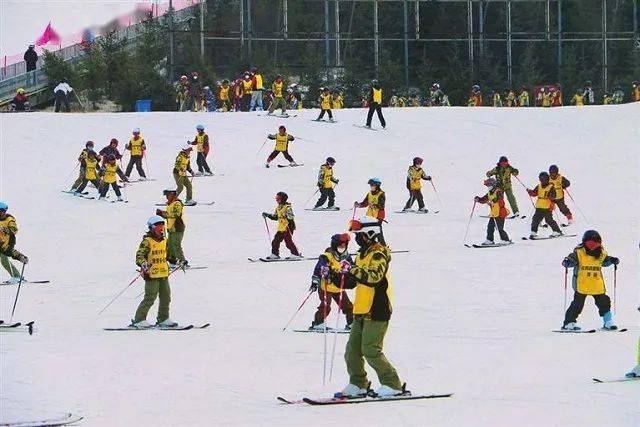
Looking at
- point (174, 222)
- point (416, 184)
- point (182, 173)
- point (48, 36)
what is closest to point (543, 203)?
point (416, 184)

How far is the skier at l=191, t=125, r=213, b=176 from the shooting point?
32.2 metres

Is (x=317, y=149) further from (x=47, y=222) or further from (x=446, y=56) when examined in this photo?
(x=446, y=56)

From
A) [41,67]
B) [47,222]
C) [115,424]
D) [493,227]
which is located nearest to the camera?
[115,424]

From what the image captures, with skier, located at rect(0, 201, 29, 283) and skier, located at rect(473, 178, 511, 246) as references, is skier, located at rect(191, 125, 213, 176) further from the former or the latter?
skier, located at rect(0, 201, 29, 283)

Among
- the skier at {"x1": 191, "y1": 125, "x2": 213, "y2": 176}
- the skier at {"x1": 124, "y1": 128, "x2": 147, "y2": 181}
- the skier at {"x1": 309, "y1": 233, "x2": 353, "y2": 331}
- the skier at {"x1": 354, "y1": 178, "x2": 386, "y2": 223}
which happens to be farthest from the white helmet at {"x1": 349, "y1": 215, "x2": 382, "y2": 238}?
the skier at {"x1": 191, "y1": 125, "x2": 213, "y2": 176}

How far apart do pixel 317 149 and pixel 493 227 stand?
43.2ft

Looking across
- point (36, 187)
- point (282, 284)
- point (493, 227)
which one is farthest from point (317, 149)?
point (282, 284)

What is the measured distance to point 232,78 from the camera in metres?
53.7

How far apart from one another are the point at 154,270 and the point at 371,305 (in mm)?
4952

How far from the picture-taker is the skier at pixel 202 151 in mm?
32219

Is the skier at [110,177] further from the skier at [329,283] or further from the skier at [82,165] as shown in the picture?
the skier at [329,283]

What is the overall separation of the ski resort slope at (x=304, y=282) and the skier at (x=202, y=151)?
0.37 metres

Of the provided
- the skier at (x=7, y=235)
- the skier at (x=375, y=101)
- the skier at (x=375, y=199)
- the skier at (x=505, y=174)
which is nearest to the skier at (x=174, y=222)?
the skier at (x=7, y=235)

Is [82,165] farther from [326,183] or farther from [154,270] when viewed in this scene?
[154,270]
